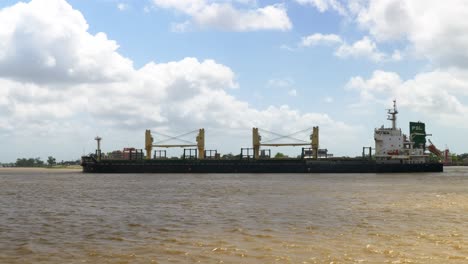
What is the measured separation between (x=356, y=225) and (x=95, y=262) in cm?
976

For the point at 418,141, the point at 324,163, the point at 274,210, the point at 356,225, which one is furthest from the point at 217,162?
the point at 356,225

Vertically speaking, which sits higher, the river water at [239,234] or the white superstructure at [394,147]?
the white superstructure at [394,147]

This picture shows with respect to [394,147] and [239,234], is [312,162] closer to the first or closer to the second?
[394,147]

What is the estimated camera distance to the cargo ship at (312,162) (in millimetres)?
83188

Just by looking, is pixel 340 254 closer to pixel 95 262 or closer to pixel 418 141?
pixel 95 262

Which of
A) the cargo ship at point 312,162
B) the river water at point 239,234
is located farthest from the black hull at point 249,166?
the river water at point 239,234

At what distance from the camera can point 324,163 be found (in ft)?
282

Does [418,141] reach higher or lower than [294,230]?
higher

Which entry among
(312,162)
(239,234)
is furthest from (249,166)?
(239,234)

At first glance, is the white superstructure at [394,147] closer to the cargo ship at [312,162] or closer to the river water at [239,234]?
the cargo ship at [312,162]

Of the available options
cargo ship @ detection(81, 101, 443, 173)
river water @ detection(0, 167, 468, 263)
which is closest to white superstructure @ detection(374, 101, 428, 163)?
cargo ship @ detection(81, 101, 443, 173)

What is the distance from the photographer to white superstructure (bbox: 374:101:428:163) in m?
83.4

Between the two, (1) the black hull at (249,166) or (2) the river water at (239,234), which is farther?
(1) the black hull at (249,166)

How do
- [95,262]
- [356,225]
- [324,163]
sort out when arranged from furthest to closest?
[324,163]
[356,225]
[95,262]
